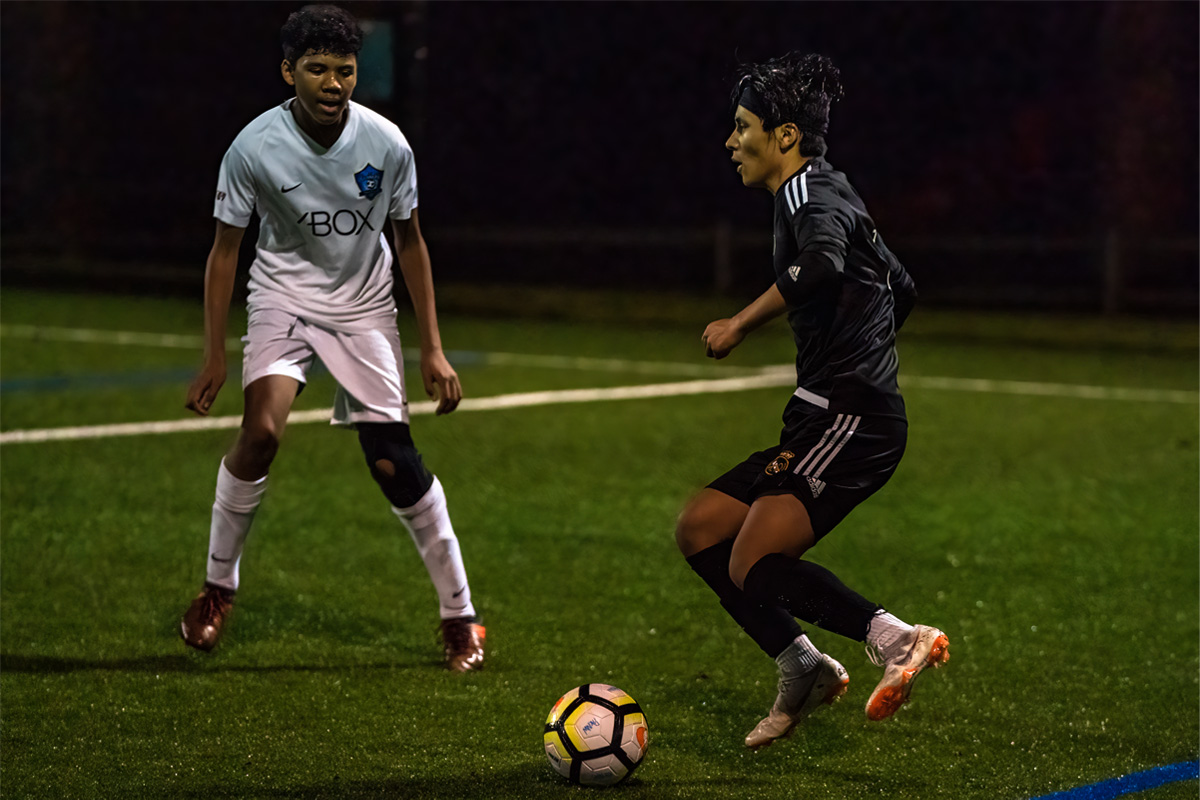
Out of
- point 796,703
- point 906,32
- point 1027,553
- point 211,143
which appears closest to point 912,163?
point 906,32

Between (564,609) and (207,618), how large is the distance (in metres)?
1.35

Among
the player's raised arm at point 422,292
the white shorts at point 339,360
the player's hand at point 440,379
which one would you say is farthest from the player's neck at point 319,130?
the player's hand at point 440,379

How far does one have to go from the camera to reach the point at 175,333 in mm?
15977

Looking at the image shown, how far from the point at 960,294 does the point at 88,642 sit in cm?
1630

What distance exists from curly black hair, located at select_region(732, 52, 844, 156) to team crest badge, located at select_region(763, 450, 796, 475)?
79 cm

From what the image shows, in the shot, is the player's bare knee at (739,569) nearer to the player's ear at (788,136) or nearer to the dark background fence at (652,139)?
the player's ear at (788,136)

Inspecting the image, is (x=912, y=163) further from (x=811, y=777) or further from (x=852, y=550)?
(x=811, y=777)

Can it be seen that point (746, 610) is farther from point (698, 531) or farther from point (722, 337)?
point (722, 337)

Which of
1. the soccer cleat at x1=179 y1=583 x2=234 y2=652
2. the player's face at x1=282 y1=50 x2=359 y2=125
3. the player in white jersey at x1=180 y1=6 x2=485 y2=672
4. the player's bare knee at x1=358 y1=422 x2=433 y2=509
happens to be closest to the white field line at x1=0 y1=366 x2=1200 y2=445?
the soccer cleat at x1=179 y1=583 x2=234 y2=652

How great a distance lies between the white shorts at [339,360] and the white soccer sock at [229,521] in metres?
0.34

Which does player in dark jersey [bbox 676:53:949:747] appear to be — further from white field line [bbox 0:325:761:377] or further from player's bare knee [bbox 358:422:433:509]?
white field line [bbox 0:325:761:377]

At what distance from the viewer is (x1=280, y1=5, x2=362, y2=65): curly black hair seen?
4.96 metres

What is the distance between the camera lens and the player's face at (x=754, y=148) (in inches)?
167

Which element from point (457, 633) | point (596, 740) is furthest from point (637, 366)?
point (596, 740)
